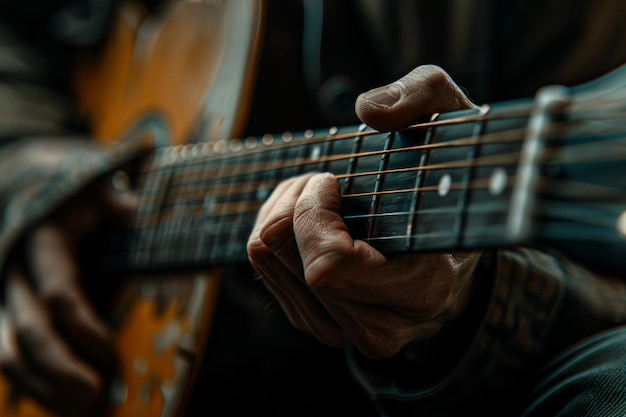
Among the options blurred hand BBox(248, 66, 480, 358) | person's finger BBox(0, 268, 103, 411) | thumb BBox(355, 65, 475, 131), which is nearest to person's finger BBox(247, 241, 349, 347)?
blurred hand BBox(248, 66, 480, 358)

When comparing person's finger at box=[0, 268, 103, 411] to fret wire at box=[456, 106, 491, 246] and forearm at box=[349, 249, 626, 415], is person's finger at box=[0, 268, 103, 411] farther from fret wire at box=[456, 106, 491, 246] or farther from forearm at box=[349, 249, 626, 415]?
fret wire at box=[456, 106, 491, 246]

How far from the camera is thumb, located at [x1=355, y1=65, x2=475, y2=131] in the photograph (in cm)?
41

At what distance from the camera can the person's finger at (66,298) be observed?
0.71 m

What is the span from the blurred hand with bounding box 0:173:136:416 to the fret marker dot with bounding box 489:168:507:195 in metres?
0.48

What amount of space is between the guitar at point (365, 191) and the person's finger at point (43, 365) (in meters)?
0.03

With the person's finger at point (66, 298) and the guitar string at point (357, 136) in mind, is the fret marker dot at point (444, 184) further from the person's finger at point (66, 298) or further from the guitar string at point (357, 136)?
the person's finger at point (66, 298)

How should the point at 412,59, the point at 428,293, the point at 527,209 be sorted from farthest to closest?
the point at 412,59 → the point at 428,293 → the point at 527,209

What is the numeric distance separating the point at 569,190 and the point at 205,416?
49 cm

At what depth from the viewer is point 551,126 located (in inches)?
13.1

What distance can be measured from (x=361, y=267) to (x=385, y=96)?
0.32 ft

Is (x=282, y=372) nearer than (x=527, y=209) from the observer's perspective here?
No

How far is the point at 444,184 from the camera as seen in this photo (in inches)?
14.7

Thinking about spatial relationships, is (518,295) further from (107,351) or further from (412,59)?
(107,351)

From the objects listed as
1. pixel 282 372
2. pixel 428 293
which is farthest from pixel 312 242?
pixel 282 372
